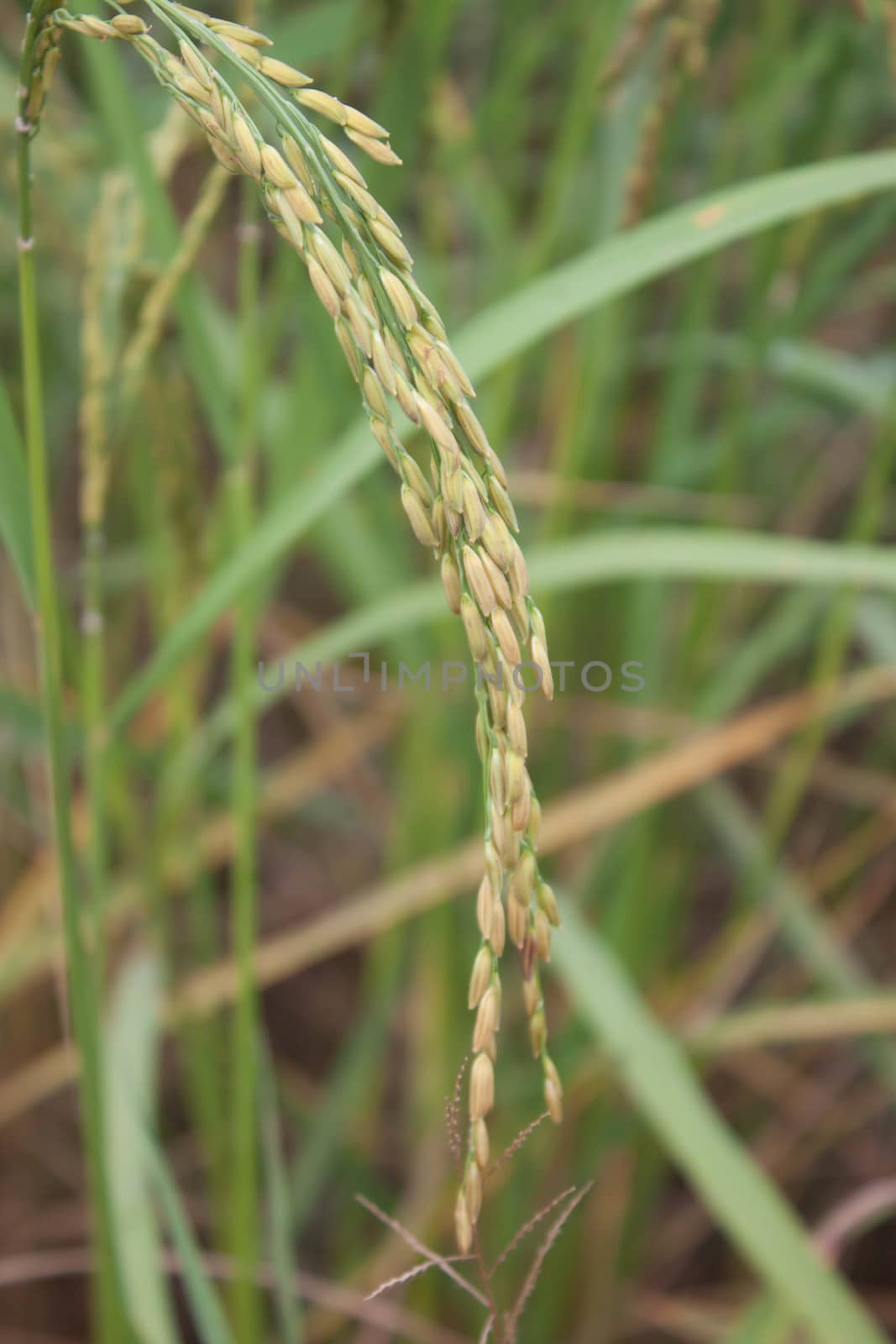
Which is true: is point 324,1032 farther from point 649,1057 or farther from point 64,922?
point 64,922

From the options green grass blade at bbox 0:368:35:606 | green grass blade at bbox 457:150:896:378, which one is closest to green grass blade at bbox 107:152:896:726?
green grass blade at bbox 457:150:896:378

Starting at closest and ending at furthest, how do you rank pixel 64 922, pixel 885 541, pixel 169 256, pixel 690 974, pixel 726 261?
pixel 64 922 → pixel 169 256 → pixel 690 974 → pixel 726 261 → pixel 885 541

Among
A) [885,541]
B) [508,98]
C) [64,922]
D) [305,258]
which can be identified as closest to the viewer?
[305,258]

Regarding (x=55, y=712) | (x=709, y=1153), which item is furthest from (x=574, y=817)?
(x=55, y=712)

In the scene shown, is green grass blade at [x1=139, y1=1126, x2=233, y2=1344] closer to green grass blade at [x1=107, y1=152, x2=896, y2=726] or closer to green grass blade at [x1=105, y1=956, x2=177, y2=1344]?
green grass blade at [x1=105, y1=956, x2=177, y2=1344]

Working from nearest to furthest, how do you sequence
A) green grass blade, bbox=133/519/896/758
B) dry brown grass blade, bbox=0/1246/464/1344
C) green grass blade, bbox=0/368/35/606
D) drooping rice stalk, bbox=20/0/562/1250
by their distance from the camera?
drooping rice stalk, bbox=20/0/562/1250 < green grass blade, bbox=0/368/35/606 < green grass blade, bbox=133/519/896/758 < dry brown grass blade, bbox=0/1246/464/1344

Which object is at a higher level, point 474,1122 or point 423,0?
point 423,0

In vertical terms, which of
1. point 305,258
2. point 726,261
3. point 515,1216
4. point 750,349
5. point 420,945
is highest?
point 726,261

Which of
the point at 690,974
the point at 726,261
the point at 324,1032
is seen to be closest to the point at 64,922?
the point at 690,974

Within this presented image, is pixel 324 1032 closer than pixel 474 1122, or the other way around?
pixel 474 1122
